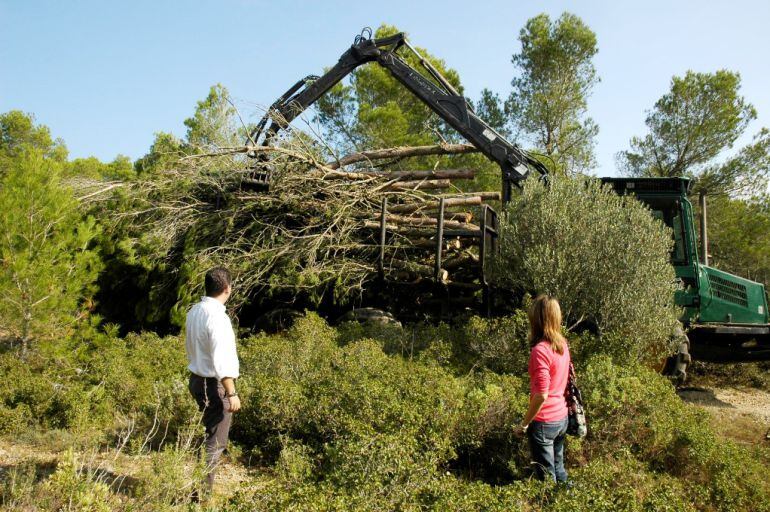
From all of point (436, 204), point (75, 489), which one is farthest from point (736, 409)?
point (75, 489)

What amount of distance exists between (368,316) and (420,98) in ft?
14.6

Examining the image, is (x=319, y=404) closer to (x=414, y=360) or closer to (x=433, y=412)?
(x=433, y=412)

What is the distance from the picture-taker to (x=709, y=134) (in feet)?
71.9

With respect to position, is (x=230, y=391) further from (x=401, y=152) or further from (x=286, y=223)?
(x=401, y=152)

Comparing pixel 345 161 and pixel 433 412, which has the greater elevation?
pixel 345 161

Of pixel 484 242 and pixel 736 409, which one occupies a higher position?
pixel 484 242

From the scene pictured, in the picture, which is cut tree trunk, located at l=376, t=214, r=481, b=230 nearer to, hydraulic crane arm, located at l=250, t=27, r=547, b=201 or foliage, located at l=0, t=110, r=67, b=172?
hydraulic crane arm, located at l=250, t=27, r=547, b=201

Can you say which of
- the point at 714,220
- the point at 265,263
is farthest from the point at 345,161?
the point at 714,220

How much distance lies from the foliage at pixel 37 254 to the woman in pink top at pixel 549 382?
6.07 meters

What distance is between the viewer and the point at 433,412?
5.29 m

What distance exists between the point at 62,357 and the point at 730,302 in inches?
378

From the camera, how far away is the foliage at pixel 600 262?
25.1 feet

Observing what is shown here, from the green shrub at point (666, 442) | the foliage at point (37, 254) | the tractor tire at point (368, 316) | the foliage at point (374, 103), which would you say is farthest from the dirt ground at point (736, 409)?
the foliage at point (374, 103)

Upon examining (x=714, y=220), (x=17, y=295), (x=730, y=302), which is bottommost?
(x=17, y=295)
